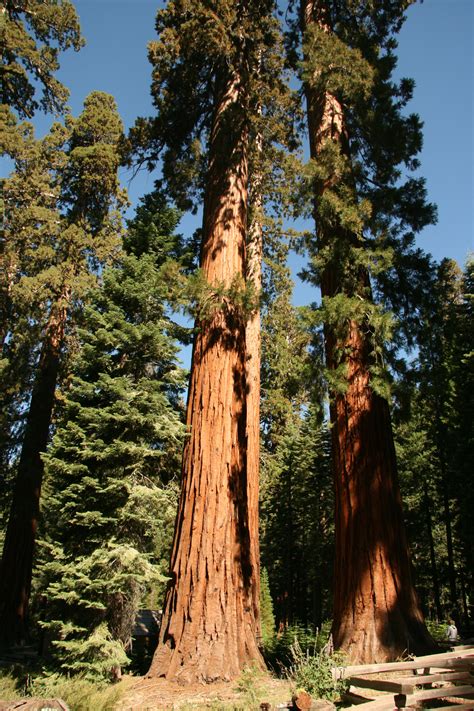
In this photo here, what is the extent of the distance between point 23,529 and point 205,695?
Answer: 28.1 ft

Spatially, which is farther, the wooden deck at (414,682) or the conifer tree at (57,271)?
the conifer tree at (57,271)

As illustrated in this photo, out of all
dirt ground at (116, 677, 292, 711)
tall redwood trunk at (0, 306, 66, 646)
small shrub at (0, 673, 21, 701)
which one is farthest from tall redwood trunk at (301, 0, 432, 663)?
tall redwood trunk at (0, 306, 66, 646)

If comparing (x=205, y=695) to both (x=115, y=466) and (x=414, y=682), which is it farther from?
(x=115, y=466)

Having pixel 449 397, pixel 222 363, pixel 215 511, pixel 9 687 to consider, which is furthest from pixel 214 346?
Result: pixel 449 397

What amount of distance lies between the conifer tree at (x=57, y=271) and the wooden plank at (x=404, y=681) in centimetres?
979

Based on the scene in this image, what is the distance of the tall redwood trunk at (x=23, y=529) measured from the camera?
437 inches

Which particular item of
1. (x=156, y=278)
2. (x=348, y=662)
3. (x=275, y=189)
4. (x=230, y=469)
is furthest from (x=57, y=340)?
(x=348, y=662)

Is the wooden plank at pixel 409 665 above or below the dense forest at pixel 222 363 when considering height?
below

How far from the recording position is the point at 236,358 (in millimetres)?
6758

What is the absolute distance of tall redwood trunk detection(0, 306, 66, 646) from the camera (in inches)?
437

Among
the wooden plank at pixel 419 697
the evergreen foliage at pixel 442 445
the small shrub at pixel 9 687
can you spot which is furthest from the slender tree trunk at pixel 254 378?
the wooden plank at pixel 419 697

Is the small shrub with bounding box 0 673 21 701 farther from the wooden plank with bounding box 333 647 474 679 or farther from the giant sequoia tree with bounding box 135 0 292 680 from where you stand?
the wooden plank with bounding box 333 647 474 679

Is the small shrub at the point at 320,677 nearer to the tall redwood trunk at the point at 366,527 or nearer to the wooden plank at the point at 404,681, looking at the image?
the wooden plank at the point at 404,681

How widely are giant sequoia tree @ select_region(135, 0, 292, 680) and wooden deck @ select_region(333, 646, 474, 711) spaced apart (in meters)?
1.50
